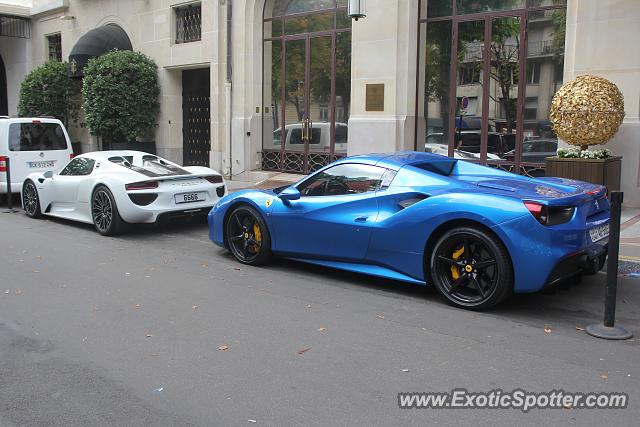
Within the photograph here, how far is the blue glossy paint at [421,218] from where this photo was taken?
208 inches

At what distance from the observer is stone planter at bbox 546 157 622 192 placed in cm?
948

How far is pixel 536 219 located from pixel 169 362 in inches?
123

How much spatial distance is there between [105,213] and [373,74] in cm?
677

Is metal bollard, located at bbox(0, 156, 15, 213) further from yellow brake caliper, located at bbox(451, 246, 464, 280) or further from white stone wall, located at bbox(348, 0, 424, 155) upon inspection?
yellow brake caliper, located at bbox(451, 246, 464, 280)

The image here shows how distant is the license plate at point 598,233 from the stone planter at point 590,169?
386cm

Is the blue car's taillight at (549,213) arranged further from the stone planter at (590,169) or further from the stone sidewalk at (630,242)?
the stone planter at (590,169)

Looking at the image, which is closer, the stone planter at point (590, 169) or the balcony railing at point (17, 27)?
the stone planter at point (590, 169)

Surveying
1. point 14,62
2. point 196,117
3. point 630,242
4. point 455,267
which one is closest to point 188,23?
point 196,117

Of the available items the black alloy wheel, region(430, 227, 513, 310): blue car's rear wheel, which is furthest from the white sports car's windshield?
region(430, 227, 513, 310): blue car's rear wheel

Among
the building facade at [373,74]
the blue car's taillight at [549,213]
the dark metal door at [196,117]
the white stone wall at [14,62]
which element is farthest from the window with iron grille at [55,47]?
the blue car's taillight at [549,213]

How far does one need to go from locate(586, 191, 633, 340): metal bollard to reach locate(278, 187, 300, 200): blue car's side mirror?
3240 millimetres

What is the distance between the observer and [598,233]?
577cm

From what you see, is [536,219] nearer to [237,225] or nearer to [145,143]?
[237,225]

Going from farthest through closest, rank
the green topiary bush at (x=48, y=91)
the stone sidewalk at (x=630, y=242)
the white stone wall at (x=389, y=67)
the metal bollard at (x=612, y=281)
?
the green topiary bush at (x=48, y=91) → the white stone wall at (x=389, y=67) → the stone sidewalk at (x=630, y=242) → the metal bollard at (x=612, y=281)
